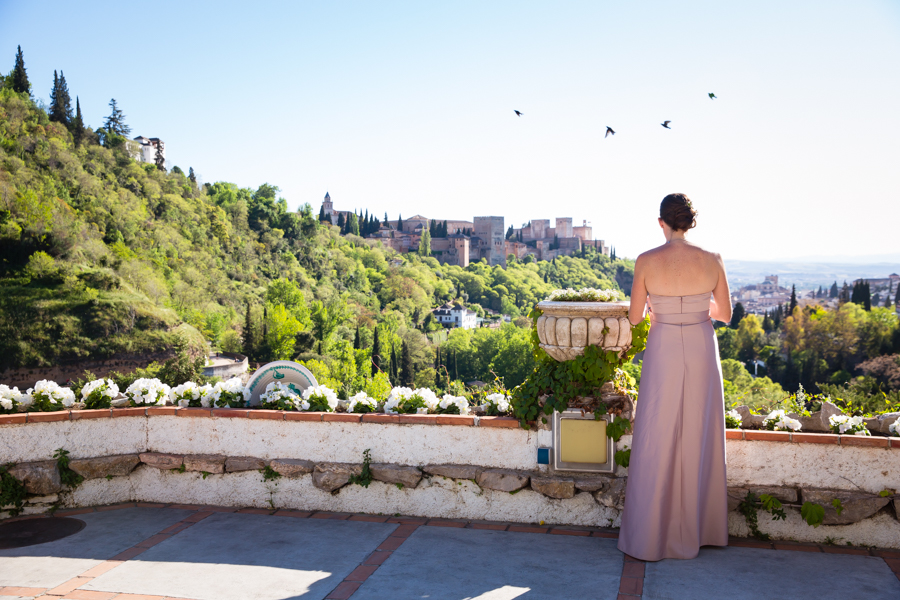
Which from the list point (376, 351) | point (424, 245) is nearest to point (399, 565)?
point (376, 351)

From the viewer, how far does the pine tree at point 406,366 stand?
5138 centimetres

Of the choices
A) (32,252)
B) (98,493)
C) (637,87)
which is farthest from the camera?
(32,252)

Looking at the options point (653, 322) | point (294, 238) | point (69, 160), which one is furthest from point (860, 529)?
point (294, 238)

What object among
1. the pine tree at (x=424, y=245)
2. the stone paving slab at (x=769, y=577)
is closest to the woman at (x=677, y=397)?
the stone paving slab at (x=769, y=577)

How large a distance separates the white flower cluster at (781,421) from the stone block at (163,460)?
2930mm

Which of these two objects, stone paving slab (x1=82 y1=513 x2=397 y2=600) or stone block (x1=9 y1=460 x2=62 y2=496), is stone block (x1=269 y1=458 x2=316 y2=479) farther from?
stone block (x1=9 y1=460 x2=62 y2=496)

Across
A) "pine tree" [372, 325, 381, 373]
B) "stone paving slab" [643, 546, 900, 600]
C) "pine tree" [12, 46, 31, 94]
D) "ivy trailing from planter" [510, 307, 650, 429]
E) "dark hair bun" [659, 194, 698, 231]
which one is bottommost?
"pine tree" [372, 325, 381, 373]

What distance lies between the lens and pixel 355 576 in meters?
2.43

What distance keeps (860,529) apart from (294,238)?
74.1 m

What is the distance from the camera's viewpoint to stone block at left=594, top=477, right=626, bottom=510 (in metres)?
2.90

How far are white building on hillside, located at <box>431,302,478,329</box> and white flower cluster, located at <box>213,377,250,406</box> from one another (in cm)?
7076

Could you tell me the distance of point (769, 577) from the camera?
2352mm

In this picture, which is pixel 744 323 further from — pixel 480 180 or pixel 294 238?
pixel 480 180

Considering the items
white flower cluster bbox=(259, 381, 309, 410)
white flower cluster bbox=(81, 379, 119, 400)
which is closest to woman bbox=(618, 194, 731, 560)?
white flower cluster bbox=(259, 381, 309, 410)
